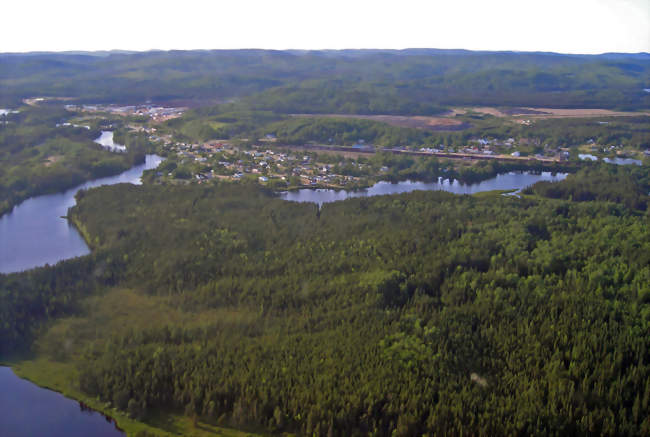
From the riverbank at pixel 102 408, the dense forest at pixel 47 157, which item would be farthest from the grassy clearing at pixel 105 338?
the dense forest at pixel 47 157

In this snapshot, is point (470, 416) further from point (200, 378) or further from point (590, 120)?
point (590, 120)

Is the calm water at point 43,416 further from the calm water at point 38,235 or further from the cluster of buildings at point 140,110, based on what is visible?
the cluster of buildings at point 140,110

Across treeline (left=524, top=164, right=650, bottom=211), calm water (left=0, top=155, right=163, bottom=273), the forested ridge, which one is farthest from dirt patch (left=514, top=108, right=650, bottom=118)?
calm water (left=0, top=155, right=163, bottom=273)

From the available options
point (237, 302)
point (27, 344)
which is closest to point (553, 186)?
point (237, 302)

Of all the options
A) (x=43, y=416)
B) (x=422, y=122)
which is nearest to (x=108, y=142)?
(x=422, y=122)

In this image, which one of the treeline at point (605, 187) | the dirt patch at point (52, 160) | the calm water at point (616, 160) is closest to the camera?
the treeline at point (605, 187)

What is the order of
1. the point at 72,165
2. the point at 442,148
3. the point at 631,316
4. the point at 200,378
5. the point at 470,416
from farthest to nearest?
the point at 442,148 < the point at 72,165 < the point at 631,316 < the point at 200,378 < the point at 470,416
